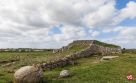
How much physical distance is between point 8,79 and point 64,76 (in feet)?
22.8

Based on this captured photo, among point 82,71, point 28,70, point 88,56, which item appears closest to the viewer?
point 28,70

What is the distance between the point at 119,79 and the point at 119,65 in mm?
11278

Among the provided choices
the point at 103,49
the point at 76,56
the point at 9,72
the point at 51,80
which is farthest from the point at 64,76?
the point at 103,49

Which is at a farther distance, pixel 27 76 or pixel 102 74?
pixel 102 74

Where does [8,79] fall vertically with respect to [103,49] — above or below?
below

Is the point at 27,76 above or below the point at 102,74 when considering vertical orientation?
above

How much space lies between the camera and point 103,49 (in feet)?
228

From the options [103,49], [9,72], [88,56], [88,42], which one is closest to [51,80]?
[9,72]

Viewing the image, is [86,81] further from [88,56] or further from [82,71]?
[88,56]

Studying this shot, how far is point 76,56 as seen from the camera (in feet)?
186

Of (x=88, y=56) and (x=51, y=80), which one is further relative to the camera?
(x=88, y=56)

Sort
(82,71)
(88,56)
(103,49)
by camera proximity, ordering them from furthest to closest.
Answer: (103,49), (88,56), (82,71)

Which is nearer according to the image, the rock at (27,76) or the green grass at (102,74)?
the rock at (27,76)

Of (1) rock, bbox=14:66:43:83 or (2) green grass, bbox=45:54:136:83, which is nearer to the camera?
(1) rock, bbox=14:66:43:83
